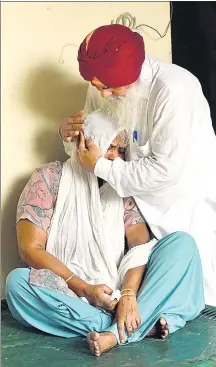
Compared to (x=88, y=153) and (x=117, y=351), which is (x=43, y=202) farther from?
(x=117, y=351)

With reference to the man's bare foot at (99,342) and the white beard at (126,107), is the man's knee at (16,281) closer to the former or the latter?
the man's bare foot at (99,342)

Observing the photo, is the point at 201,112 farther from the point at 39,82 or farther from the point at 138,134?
the point at 39,82

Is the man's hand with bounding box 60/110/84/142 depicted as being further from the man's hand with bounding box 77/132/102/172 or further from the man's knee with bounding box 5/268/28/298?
the man's knee with bounding box 5/268/28/298

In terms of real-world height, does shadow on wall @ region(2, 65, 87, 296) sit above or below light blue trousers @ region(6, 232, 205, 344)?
above

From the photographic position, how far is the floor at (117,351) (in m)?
2.19

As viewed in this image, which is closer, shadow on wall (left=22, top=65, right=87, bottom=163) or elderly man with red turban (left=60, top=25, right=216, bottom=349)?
elderly man with red turban (left=60, top=25, right=216, bottom=349)

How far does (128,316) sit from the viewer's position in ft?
7.62

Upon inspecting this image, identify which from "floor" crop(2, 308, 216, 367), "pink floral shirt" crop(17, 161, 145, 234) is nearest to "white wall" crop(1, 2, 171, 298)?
"pink floral shirt" crop(17, 161, 145, 234)

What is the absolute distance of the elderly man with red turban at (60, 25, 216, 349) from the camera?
246 centimetres

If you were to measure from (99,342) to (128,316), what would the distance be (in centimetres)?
14

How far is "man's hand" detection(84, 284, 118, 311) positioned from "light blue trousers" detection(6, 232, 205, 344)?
30 millimetres

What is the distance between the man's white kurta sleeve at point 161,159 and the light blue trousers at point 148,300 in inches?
8.6

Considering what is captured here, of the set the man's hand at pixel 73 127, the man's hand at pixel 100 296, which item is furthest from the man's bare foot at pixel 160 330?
the man's hand at pixel 73 127

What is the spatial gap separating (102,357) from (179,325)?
361mm
